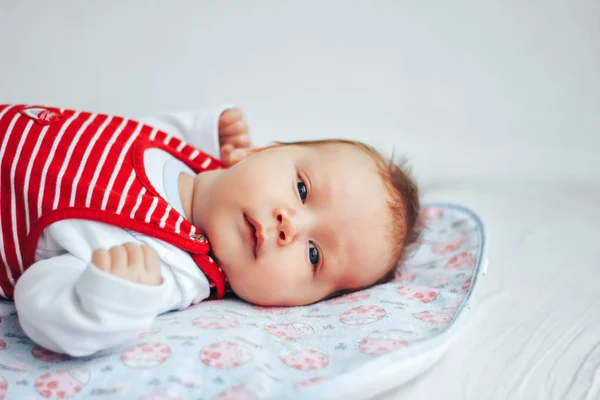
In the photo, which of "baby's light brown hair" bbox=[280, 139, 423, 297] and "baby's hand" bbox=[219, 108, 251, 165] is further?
"baby's hand" bbox=[219, 108, 251, 165]

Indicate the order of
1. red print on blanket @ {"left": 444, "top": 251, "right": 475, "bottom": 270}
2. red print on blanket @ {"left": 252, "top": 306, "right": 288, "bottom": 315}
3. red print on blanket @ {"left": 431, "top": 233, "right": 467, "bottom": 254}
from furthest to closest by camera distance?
red print on blanket @ {"left": 431, "top": 233, "right": 467, "bottom": 254}
red print on blanket @ {"left": 444, "top": 251, "right": 475, "bottom": 270}
red print on blanket @ {"left": 252, "top": 306, "right": 288, "bottom": 315}

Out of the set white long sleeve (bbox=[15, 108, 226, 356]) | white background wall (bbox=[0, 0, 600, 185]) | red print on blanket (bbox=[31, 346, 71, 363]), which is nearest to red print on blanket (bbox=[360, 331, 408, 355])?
white long sleeve (bbox=[15, 108, 226, 356])

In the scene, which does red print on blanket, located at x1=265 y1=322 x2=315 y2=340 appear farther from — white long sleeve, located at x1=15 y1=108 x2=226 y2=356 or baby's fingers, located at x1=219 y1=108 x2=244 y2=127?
baby's fingers, located at x1=219 y1=108 x2=244 y2=127

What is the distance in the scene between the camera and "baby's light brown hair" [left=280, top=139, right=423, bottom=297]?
117 centimetres

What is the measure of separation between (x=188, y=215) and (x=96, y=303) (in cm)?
38

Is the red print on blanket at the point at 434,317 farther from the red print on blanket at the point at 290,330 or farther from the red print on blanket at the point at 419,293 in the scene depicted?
the red print on blanket at the point at 290,330

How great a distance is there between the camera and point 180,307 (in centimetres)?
108

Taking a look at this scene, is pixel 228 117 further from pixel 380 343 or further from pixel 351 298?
pixel 380 343

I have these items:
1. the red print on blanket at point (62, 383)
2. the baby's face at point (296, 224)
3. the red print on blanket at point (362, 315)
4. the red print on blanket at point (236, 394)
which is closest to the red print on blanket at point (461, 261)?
the baby's face at point (296, 224)

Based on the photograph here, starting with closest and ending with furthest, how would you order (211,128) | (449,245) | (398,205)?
(398,205), (449,245), (211,128)

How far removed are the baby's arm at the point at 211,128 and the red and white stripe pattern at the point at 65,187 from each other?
0.41 m

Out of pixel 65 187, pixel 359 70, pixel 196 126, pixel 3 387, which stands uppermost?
pixel 359 70

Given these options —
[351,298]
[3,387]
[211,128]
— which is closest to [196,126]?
[211,128]

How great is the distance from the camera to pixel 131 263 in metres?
0.86
